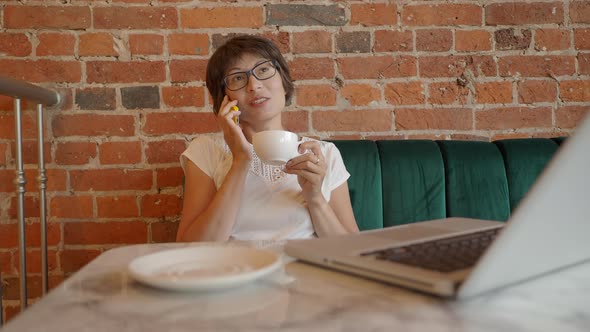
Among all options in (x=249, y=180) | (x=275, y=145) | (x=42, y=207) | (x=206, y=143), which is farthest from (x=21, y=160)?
(x=275, y=145)

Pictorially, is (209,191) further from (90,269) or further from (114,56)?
(90,269)

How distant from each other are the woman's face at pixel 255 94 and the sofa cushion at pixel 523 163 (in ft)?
2.38

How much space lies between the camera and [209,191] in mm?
1398

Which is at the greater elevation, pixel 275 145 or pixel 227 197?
pixel 275 145

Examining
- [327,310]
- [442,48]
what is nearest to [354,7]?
[442,48]

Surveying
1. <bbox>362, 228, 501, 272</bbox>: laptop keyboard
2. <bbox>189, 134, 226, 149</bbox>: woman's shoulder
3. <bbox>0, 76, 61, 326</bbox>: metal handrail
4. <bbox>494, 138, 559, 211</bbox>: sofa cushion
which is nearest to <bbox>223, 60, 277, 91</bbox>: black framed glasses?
<bbox>189, 134, 226, 149</bbox>: woman's shoulder

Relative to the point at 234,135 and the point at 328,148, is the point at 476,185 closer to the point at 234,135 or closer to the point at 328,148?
the point at 328,148

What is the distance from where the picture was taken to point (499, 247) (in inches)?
15.6

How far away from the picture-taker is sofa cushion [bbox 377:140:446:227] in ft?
4.75

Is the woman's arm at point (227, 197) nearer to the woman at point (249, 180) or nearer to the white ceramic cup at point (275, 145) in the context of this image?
the woman at point (249, 180)

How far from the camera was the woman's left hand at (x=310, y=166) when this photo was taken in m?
1.20

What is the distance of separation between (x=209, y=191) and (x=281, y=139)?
404 mm

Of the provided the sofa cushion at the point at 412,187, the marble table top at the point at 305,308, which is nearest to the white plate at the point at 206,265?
the marble table top at the point at 305,308

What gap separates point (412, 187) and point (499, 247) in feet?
3.51
